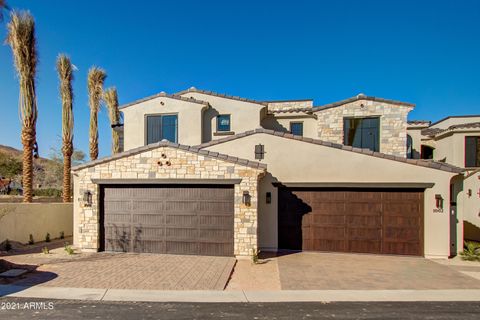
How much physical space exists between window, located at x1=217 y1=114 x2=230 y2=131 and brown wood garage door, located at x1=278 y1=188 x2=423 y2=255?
6.68m

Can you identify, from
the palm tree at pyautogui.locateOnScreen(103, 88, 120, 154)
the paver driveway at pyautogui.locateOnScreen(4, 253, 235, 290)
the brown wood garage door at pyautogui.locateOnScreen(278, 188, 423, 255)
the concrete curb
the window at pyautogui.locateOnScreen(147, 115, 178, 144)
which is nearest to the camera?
the concrete curb

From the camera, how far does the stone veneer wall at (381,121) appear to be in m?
15.2

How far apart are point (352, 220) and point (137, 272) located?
844 centimetres

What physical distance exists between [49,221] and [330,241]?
1365 centimetres

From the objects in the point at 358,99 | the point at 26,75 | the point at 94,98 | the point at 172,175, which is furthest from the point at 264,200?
the point at 94,98

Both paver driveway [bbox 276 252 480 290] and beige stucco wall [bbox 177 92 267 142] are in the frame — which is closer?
paver driveway [bbox 276 252 480 290]

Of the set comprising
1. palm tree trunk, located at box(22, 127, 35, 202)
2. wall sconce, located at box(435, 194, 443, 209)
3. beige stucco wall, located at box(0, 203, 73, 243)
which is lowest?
beige stucco wall, located at box(0, 203, 73, 243)

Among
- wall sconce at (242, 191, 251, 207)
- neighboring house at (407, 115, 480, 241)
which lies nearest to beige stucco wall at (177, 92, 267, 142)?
wall sconce at (242, 191, 251, 207)

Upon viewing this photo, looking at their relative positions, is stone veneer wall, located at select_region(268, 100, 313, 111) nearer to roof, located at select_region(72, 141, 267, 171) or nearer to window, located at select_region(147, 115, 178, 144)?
window, located at select_region(147, 115, 178, 144)

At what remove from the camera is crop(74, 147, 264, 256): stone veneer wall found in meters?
10.5

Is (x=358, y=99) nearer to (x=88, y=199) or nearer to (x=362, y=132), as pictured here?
(x=362, y=132)

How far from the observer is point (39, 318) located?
560 cm

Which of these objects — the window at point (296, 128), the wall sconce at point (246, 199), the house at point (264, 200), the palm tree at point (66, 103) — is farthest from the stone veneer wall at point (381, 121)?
the palm tree at point (66, 103)

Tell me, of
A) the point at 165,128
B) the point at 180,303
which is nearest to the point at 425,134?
the point at 165,128
